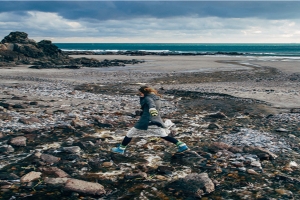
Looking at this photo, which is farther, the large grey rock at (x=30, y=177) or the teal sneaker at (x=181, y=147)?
the teal sneaker at (x=181, y=147)

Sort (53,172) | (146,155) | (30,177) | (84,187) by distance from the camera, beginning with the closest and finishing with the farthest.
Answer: (84,187)
(30,177)
(53,172)
(146,155)

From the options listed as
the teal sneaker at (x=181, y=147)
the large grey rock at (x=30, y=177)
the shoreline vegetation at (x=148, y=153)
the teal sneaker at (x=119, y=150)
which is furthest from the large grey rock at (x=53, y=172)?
the teal sneaker at (x=181, y=147)

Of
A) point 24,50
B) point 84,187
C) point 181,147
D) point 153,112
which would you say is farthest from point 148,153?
point 24,50

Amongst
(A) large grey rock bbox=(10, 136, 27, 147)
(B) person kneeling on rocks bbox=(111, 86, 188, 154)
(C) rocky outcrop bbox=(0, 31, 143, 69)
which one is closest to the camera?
(B) person kneeling on rocks bbox=(111, 86, 188, 154)

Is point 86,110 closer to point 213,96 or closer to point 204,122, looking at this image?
point 204,122

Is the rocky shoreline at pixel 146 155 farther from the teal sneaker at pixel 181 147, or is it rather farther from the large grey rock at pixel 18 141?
the teal sneaker at pixel 181 147

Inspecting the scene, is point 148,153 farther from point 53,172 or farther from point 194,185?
point 53,172

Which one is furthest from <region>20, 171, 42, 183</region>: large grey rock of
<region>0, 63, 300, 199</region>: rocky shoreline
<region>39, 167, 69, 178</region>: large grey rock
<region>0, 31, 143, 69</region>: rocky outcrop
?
<region>0, 31, 143, 69</region>: rocky outcrop

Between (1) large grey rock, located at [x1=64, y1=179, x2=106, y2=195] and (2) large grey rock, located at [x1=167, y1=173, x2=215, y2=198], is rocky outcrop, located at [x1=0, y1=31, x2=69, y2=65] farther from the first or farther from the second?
(2) large grey rock, located at [x1=167, y1=173, x2=215, y2=198]

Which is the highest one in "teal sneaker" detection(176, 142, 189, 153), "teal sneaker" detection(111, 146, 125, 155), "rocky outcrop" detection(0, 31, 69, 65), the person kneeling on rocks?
"rocky outcrop" detection(0, 31, 69, 65)

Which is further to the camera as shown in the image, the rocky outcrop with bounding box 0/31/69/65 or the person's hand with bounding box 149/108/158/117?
the rocky outcrop with bounding box 0/31/69/65

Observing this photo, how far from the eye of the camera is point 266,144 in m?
8.30

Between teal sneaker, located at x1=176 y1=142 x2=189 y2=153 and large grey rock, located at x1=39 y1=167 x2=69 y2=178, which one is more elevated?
teal sneaker, located at x1=176 y1=142 x2=189 y2=153

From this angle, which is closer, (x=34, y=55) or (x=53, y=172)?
(x=53, y=172)
